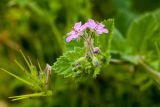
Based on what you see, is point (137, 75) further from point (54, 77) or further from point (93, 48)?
point (93, 48)

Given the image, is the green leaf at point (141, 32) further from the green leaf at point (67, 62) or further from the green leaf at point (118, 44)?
the green leaf at point (67, 62)

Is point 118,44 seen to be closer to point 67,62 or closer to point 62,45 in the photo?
point 62,45

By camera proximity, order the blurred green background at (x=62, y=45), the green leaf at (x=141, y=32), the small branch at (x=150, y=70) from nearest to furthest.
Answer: the small branch at (x=150, y=70)
the green leaf at (x=141, y=32)
the blurred green background at (x=62, y=45)

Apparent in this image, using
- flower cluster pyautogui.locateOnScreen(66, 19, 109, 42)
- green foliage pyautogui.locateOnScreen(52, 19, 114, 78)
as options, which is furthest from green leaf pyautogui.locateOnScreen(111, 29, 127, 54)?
flower cluster pyautogui.locateOnScreen(66, 19, 109, 42)

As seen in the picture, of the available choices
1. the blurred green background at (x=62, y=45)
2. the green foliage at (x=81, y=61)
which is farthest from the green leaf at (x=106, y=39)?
the blurred green background at (x=62, y=45)

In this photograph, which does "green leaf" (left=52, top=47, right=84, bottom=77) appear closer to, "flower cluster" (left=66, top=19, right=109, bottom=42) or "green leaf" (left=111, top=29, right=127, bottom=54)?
"flower cluster" (left=66, top=19, right=109, bottom=42)

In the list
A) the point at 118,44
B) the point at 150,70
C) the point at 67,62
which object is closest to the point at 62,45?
the point at 118,44

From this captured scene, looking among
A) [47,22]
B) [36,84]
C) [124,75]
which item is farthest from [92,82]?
[36,84]
